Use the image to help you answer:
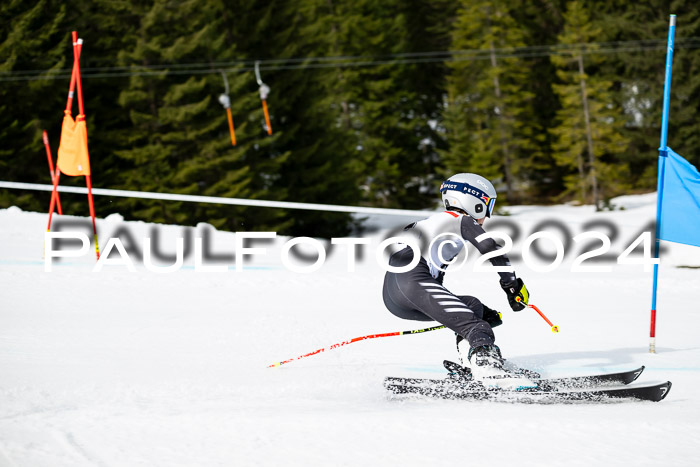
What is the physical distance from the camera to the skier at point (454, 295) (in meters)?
4.62

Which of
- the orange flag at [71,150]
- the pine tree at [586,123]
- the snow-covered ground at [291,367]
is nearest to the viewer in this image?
the snow-covered ground at [291,367]

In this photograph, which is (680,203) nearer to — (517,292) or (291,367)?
(517,292)

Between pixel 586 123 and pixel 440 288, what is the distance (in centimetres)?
3593

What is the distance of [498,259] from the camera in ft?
15.3

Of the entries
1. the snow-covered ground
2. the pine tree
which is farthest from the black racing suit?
the pine tree

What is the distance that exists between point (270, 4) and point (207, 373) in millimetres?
28091

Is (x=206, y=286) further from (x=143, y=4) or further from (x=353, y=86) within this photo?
(x=353, y=86)

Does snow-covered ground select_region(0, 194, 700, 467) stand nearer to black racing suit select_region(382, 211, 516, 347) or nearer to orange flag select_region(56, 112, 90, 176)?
black racing suit select_region(382, 211, 516, 347)

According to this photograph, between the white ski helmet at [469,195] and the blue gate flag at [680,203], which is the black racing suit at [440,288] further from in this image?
the blue gate flag at [680,203]

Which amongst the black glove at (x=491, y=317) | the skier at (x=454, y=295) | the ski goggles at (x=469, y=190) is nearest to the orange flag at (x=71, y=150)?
the skier at (x=454, y=295)

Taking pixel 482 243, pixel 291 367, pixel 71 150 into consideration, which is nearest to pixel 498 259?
pixel 482 243

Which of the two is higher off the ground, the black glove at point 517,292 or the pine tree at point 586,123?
the pine tree at point 586,123

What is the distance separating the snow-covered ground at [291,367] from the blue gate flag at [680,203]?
958 mm

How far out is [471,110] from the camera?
44000mm
